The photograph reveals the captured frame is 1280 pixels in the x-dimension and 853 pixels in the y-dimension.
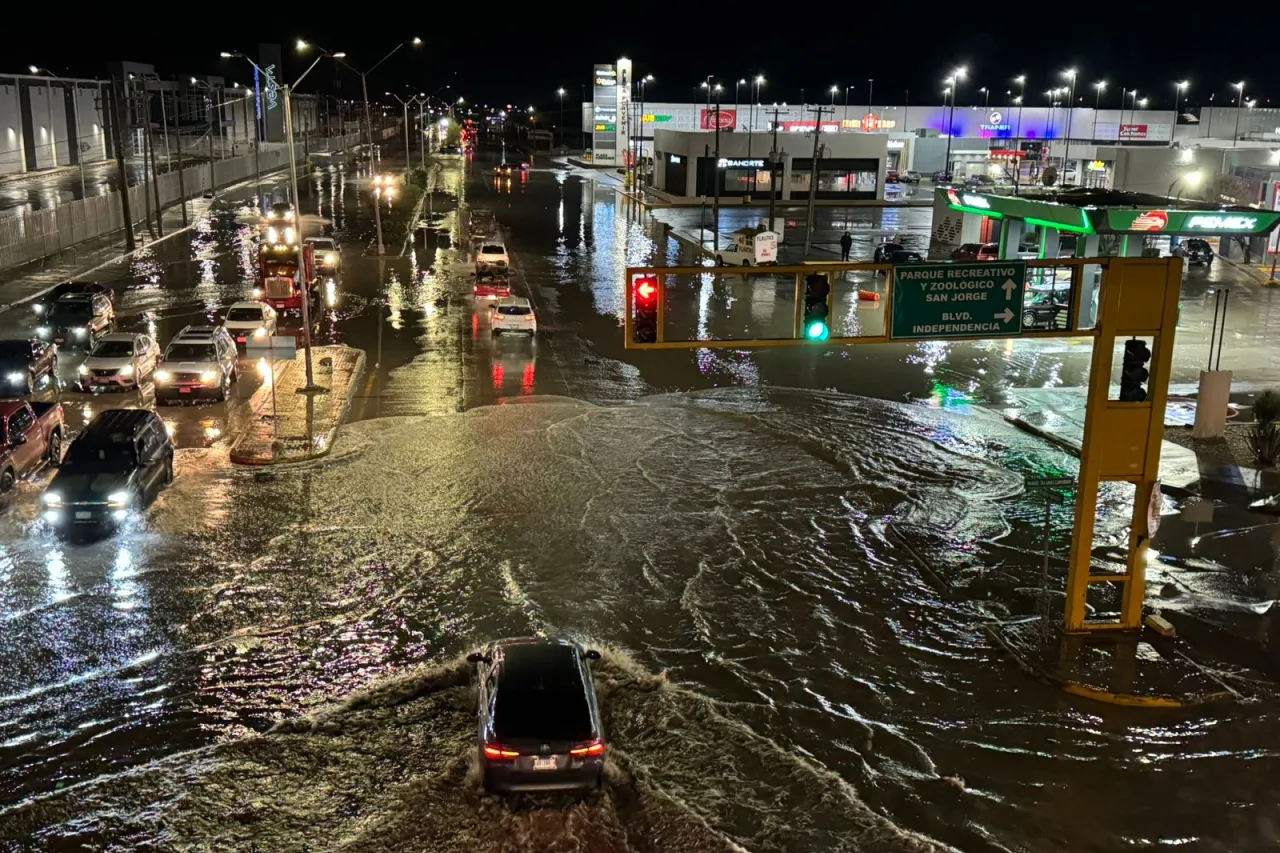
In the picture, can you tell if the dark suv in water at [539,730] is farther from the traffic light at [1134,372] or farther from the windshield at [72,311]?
the windshield at [72,311]

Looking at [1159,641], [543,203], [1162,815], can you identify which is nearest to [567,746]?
[1162,815]

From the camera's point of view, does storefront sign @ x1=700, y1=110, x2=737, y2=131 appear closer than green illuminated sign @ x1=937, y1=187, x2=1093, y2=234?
No

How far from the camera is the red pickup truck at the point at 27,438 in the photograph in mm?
19000

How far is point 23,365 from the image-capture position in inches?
994

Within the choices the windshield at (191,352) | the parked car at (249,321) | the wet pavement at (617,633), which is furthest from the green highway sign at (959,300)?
the parked car at (249,321)

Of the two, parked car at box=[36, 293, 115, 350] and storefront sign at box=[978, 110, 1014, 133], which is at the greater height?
storefront sign at box=[978, 110, 1014, 133]

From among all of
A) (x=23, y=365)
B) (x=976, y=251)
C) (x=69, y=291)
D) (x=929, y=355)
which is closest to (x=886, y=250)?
(x=976, y=251)

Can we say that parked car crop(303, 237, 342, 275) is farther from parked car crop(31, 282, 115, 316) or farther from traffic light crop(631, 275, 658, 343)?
traffic light crop(631, 275, 658, 343)

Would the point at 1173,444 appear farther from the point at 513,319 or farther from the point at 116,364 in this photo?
the point at 116,364

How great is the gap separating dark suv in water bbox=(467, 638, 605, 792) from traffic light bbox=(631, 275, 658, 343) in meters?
4.69

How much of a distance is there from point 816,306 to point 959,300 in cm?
192

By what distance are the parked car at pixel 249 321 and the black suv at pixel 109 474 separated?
11.9 meters

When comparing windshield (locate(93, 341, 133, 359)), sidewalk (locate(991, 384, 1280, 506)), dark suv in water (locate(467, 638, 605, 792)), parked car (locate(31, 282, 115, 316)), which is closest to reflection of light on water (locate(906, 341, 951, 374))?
sidewalk (locate(991, 384, 1280, 506))

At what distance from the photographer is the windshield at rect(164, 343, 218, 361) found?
998 inches
